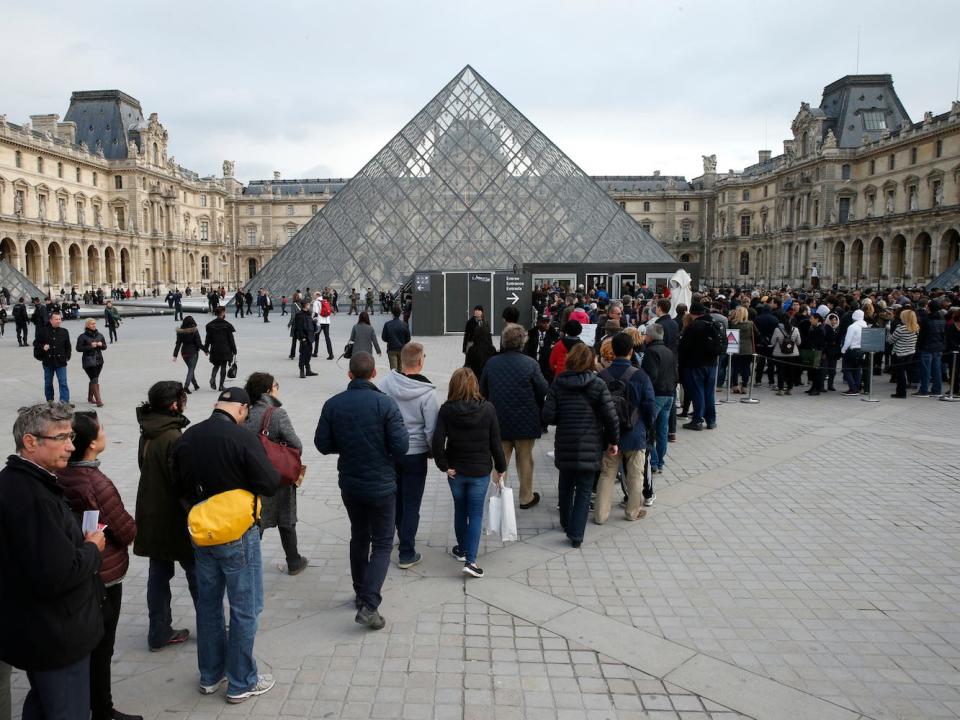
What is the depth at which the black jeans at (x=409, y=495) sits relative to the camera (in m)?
4.58

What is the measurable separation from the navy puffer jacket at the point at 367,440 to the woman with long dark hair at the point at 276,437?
33 centimetres

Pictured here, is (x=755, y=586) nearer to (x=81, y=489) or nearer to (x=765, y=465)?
(x=765, y=465)

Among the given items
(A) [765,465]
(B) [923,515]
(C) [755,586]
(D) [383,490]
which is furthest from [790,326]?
(D) [383,490]

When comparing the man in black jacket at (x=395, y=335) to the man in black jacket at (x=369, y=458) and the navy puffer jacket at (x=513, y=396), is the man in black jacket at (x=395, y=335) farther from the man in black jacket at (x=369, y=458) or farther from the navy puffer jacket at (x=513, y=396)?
the man in black jacket at (x=369, y=458)

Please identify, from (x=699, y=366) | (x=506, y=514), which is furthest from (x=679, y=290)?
(x=506, y=514)

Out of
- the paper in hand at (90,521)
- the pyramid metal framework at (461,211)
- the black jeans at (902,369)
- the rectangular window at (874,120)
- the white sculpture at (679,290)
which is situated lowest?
the black jeans at (902,369)

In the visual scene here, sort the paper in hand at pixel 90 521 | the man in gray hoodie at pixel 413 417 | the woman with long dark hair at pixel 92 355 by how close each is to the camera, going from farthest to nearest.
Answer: the woman with long dark hair at pixel 92 355 → the man in gray hoodie at pixel 413 417 → the paper in hand at pixel 90 521

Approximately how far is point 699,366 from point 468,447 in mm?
5227

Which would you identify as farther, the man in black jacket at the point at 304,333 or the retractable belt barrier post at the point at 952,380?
the man in black jacket at the point at 304,333

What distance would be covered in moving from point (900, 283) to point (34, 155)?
59.9 m

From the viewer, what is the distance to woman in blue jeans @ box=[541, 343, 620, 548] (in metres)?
5.02

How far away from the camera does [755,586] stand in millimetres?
4438

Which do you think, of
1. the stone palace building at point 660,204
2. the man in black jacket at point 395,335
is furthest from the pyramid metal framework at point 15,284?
the man in black jacket at point 395,335

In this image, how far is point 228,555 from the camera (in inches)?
123
